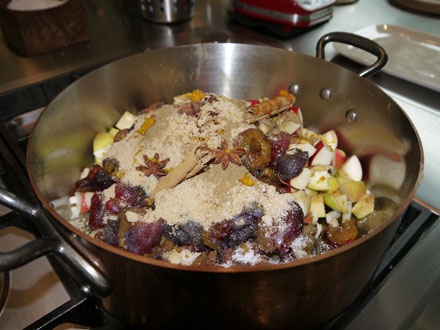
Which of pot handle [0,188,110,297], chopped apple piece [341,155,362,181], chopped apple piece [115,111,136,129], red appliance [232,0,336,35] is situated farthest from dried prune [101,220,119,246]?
red appliance [232,0,336,35]

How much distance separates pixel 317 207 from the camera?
3.43 ft

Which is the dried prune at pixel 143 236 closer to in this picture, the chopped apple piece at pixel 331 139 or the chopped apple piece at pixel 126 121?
the chopped apple piece at pixel 126 121

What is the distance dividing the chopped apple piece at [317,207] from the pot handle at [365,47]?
406 millimetres

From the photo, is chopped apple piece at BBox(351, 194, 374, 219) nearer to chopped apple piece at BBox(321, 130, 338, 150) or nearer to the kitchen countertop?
chopped apple piece at BBox(321, 130, 338, 150)

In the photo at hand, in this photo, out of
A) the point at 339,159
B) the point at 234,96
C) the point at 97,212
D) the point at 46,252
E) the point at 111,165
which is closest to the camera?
the point at 46,252

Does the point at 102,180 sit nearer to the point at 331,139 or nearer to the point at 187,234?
the point at 187,234

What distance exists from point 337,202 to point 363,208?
0.24 feet

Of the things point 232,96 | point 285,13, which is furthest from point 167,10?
point 232,96

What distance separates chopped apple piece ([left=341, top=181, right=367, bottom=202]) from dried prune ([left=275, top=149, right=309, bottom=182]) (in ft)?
0.51

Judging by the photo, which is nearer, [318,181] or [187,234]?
[187,234]

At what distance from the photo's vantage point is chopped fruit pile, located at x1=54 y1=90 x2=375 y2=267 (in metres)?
0.87

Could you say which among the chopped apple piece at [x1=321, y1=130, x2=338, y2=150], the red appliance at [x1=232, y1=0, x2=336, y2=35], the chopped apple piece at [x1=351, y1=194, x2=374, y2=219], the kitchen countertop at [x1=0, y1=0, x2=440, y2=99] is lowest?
the chopped apple piece at [x1=351, y1=194, x2=374, y2=219]

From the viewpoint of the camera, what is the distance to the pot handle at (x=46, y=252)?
638mm

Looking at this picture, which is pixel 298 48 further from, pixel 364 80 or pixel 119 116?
pixel 119 116
